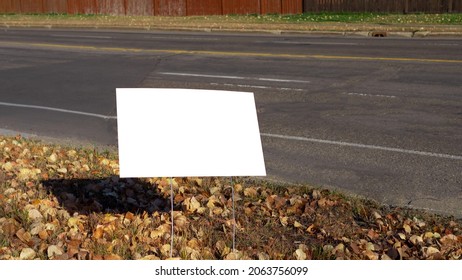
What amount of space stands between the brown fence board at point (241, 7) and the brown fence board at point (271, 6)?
24 centimetres

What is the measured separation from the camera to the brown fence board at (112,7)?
42344 millimetres

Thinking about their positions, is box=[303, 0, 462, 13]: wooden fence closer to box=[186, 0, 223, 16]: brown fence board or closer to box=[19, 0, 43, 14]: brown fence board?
box=[186, 0, 223, 16]: brown fence board

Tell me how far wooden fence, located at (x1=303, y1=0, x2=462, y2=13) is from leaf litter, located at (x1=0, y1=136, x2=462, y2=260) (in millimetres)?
26688

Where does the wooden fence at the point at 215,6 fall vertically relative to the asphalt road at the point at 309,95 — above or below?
above

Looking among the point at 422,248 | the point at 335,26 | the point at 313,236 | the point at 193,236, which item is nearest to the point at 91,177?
the point at 193,236

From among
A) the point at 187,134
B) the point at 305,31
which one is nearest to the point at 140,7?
the point at 305,31

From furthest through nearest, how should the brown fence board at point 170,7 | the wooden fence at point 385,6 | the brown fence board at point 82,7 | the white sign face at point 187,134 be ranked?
the brown fence board at point 82,7, the brown fence board at point 170,7, the wooden fence at point 385,6, the white sign face at point 187,134

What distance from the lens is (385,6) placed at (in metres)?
34.3

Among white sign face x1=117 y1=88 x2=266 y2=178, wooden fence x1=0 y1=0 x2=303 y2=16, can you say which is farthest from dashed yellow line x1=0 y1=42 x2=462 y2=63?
wooden fence x1=0 y1=0 x2=303 y2=16

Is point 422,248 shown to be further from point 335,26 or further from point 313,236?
point 335,26

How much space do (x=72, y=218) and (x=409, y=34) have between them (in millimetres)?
20333

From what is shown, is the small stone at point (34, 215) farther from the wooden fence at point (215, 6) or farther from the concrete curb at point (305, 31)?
the wooden fence at point (215, 6)

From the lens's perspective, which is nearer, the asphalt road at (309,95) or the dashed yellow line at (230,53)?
the asphalt road at (309,95)

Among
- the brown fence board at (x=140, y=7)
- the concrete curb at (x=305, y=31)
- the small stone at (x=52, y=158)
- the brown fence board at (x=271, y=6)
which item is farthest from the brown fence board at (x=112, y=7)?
the small stone at (x=52, y=158)
